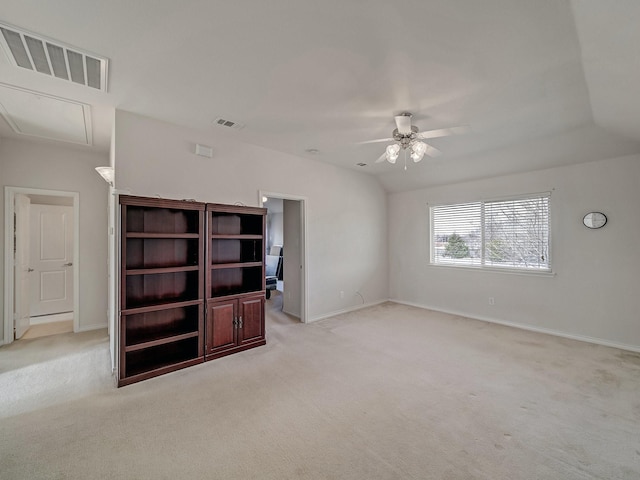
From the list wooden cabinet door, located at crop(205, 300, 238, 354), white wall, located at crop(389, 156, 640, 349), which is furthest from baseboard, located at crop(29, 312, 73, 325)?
white wall, located at crop(389, 156, 640, 349)

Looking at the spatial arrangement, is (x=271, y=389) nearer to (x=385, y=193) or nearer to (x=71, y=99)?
(x=71, y=99)

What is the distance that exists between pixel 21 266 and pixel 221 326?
3.23m

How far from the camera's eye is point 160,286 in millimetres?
3154

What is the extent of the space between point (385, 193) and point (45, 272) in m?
6.62

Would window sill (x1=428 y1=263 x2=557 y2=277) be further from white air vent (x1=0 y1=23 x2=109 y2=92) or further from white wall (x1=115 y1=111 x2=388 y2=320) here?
white air vent (x1=0 y1=23 x2=109 y2=92)

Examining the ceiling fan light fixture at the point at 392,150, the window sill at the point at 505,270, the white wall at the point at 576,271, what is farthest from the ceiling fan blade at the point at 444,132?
the window sill at the point at 505,270

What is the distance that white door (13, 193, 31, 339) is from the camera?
3.83m

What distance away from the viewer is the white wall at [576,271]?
3598mm

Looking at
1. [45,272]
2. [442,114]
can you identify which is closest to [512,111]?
[442,114]

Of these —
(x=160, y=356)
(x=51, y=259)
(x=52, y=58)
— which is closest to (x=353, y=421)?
(x=160, y=356)

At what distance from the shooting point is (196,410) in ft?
7.58

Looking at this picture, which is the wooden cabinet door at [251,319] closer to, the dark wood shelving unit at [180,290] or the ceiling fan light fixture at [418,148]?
the dark wood shelving unit at [180,290]

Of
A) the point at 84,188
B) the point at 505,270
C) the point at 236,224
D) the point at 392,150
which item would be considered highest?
the point at 392,150

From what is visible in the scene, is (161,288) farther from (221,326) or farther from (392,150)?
(392,150)
